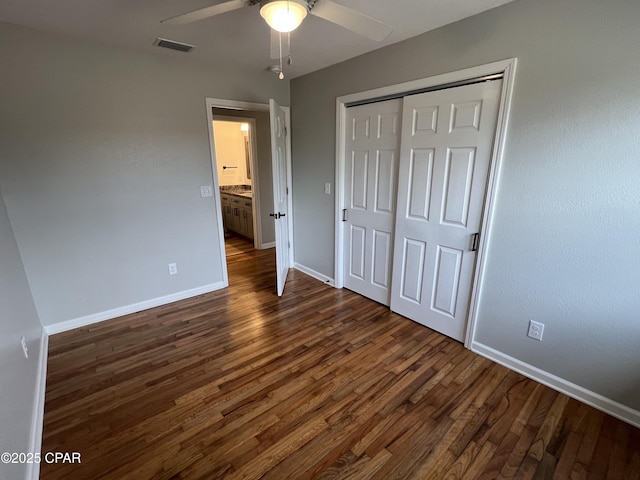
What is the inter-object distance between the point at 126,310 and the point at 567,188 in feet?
12.0

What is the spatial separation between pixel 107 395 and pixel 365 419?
63.8 inches

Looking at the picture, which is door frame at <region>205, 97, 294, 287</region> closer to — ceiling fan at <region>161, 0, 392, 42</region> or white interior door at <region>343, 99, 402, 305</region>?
white interior door at <region>343, 99, 402, 305</region>

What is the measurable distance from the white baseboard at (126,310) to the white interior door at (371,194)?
1608 millimetres

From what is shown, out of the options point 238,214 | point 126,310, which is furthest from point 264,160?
point 126,310

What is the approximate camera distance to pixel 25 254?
2.31 metres

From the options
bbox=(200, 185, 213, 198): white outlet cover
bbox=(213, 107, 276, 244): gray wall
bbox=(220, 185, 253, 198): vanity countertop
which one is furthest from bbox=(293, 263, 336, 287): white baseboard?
bbox=(220, 185, 253, 198): vanity countertop

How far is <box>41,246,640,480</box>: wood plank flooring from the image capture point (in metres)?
1.45

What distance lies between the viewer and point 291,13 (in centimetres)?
134

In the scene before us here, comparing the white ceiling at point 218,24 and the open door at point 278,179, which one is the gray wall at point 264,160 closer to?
the open door at point 278,179

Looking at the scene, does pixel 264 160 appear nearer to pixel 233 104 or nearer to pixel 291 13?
pixel 233 104

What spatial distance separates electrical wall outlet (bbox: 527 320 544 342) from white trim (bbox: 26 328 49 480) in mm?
2825

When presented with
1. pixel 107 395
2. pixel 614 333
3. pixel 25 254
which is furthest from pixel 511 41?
pixel 25 254

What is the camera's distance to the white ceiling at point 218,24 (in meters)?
1.80

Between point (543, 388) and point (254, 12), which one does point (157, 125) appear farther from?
point (543, 388)
